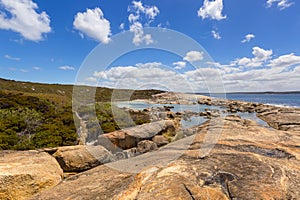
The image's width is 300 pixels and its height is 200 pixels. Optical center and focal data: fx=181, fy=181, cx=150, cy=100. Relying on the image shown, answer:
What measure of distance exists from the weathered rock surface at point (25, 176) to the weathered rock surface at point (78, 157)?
1171 mm

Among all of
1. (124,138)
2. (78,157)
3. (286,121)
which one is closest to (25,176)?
(78,157)

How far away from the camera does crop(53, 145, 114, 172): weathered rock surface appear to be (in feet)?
20.7

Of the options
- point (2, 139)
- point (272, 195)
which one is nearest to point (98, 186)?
point (272, 195)

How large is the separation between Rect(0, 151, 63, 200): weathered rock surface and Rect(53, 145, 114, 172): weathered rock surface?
1171 mm

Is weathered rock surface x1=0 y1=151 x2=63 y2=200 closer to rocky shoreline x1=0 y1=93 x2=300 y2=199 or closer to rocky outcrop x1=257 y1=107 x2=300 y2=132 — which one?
rocky shoreline x1=0 y1=93 x2=300 y2=199

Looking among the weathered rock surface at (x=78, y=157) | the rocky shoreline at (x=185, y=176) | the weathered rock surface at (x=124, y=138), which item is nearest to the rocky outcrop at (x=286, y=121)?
the rocky shoreline at (x=185, y=176)

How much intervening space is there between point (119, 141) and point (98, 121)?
8128 mm

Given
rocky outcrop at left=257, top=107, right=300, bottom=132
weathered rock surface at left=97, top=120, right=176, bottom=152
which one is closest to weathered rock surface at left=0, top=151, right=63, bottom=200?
weathered rock surface at left=97, top=120, right=176, bottom=152

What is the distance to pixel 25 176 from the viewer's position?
4.16 m

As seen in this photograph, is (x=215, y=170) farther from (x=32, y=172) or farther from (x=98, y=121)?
(x=98, y=121)

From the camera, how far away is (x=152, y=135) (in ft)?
49.5

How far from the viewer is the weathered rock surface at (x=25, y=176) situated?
398cm

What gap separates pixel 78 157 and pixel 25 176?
2.58 metres

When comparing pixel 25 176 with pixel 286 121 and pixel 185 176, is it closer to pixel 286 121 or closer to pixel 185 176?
pixel 185 176
